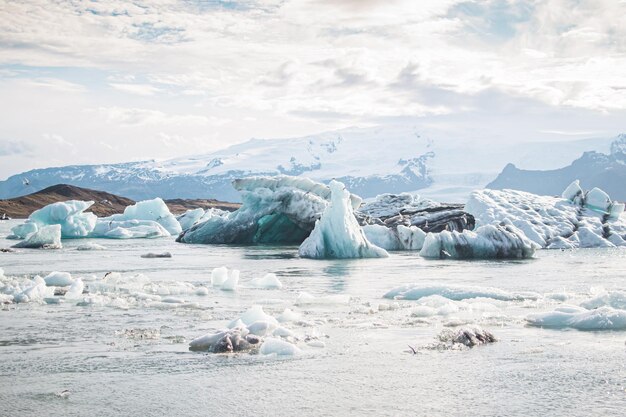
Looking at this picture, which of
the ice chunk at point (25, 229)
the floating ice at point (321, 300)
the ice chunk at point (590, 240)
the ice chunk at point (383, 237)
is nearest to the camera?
the floating ice at point (321, 300)

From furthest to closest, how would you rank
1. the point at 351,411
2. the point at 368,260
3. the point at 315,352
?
1. the point at 368,260
2. the point at 315,352
3. the point at 351,411

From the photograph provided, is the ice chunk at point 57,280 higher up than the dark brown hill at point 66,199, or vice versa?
the dark brown hill at point 66,199

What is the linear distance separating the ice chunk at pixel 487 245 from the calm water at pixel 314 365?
12.4 meters

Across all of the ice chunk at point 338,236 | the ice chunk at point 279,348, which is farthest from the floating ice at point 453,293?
the ice chunk at point 338,236

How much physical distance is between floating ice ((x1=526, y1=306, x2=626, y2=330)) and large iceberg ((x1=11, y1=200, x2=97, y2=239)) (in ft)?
122

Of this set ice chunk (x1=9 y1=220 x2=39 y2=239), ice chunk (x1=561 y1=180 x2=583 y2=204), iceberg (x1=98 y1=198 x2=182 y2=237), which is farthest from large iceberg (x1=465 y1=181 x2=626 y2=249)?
iceberg (x1=98 y1=198 x2=182 y2=237)

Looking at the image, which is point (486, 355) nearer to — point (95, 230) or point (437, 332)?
point (437, 332)

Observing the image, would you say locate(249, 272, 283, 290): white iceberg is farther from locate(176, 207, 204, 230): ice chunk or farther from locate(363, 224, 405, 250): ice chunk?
locate(176, 207, 204, 230): ice chunk

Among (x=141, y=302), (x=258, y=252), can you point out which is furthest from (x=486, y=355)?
(x=258, y=252)

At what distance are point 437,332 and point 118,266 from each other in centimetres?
1703

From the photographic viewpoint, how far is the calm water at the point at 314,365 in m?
8.15

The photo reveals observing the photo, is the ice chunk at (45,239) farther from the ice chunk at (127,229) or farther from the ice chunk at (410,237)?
the ice chunk at (410,237)

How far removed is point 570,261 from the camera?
27969 millimetres

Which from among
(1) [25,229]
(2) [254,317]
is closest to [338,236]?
(2) [254,317]
